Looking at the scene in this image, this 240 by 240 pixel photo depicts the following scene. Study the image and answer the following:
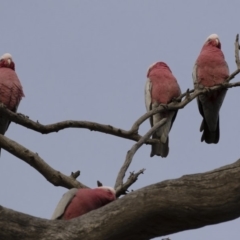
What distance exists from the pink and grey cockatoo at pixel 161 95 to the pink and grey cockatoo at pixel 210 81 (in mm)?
316

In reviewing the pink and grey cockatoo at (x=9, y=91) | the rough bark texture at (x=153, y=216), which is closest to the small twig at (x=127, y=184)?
the rough bark texture at (x=153, y=216)

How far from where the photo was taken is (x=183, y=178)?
3.54 metres

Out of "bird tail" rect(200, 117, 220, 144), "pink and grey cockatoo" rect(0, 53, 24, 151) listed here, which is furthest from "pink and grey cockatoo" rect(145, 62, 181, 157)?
"pink and grey cockatoo" rect(0, 53, 24, 151)

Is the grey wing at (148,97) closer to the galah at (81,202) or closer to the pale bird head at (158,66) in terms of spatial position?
the pale bird head at (158,66)

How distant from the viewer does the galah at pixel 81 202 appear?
477 centimetres

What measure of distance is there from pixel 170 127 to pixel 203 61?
3.15 ft

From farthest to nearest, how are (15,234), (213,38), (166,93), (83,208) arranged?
(213,38), (166,93), (83,208), (15,234)

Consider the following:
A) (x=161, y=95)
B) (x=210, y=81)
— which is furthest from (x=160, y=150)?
(x=210, y=81)

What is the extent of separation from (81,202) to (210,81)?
3.52 m

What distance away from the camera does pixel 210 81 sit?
25.6 feet

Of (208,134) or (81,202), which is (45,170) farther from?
(208,134)

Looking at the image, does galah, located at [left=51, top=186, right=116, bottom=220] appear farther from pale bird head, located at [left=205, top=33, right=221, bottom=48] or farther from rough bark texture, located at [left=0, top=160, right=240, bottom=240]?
pale bird head, located at [left=205, top=33, right=221, bottom=48]

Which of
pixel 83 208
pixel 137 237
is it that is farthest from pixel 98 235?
pixel 83 208

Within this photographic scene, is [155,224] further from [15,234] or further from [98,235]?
[15,234]
